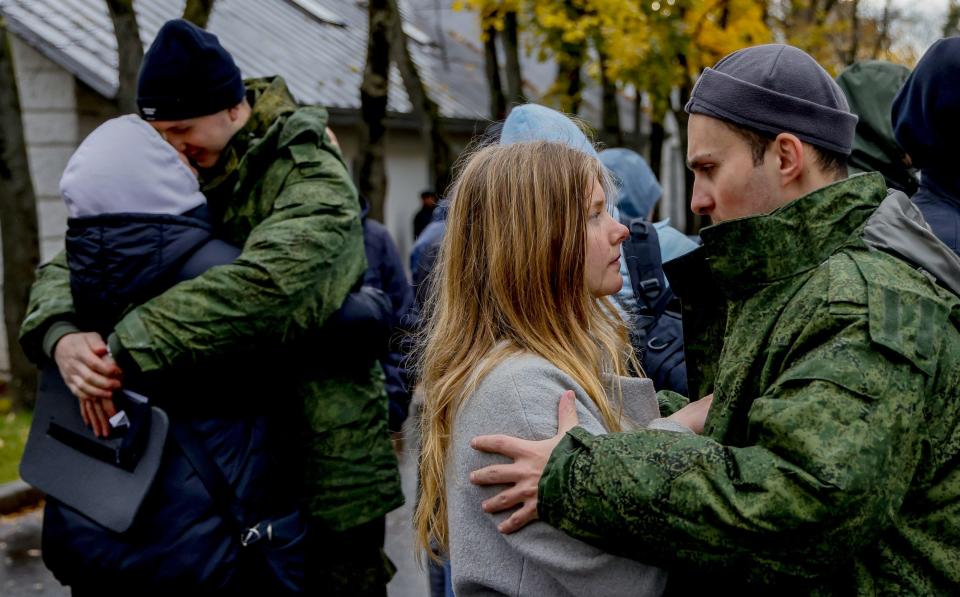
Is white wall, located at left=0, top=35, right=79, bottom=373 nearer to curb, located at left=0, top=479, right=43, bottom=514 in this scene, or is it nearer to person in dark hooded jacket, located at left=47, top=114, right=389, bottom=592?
curb, located at left=0, top=479, right=43, bottom=514

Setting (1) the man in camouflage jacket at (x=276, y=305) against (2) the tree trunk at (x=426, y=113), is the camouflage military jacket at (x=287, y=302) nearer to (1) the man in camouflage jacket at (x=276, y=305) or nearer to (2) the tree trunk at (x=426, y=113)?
(1) the man in camouflage jacket at (x=276, y=305)

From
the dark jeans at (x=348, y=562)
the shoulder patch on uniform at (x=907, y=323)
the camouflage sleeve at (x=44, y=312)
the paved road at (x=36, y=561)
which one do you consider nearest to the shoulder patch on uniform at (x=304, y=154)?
the camouflage sleeve at (x=44, y=312)

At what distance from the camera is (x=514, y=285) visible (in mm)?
2105

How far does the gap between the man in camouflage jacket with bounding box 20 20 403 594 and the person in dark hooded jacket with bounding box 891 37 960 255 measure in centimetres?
161

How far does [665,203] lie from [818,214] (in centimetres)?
3120

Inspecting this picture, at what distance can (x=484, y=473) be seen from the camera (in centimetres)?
187

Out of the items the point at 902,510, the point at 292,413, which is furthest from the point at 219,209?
the point at 902,510

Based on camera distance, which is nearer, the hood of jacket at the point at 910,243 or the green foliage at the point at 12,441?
the hood of jacket at the point at 910,243

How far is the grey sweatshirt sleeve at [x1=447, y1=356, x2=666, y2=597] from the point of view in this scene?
1.79 meters

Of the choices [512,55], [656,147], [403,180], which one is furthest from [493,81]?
[403,180]

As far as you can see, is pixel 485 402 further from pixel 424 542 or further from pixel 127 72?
pixel 127 72

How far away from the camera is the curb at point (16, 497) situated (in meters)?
6.68

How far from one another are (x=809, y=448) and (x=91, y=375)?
74.3 inches

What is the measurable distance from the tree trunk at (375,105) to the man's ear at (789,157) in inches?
284
